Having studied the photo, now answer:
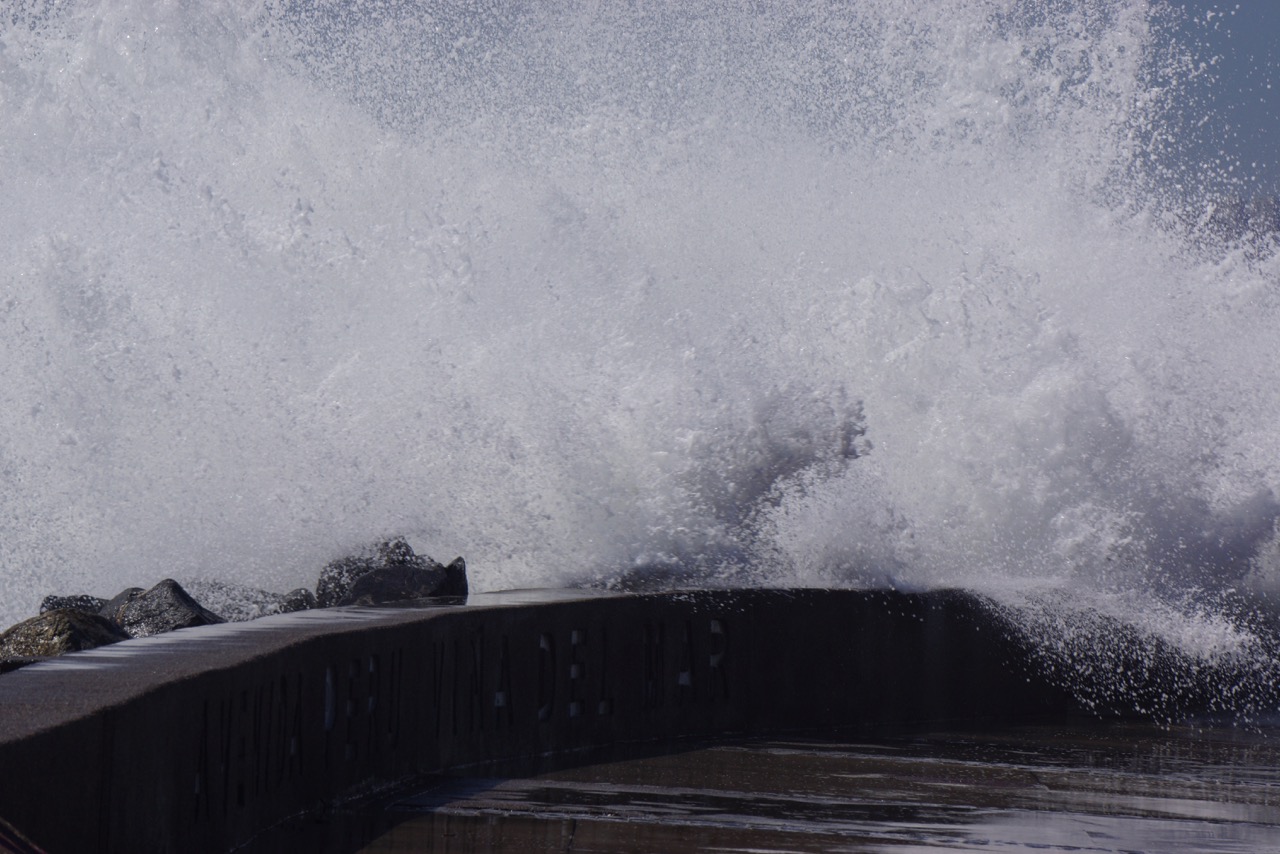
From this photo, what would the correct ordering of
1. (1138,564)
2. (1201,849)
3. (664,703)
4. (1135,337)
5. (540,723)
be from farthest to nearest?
(1135,337) → (1138,564) → (664,703) → (540,723) → (1201,849)

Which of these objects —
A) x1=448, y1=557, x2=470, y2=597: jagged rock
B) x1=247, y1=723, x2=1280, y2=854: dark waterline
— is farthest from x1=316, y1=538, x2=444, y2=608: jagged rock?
x1=247, y1=723, x2=1280, y2=854: dark waterline

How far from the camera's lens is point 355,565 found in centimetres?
816

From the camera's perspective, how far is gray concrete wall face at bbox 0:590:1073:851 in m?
3.00

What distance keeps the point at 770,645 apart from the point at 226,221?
6411mm

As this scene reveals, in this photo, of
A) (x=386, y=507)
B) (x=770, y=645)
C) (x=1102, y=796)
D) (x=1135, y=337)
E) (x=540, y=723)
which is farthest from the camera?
(x=1135, y=337)

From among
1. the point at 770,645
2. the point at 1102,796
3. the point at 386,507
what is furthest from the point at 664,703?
the point at 386,507

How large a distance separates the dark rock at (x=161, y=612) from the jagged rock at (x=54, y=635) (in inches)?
38.3

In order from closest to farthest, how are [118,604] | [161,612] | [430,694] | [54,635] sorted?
[430,694]
[54,635]
[161,612]
[118,604]

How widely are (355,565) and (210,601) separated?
84 cm

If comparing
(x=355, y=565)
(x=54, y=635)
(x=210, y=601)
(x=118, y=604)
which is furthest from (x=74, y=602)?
(x=54, y=635)

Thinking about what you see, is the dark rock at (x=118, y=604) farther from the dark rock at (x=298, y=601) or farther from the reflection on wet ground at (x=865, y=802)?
the reflection on wet ground at (x=865, y=802)

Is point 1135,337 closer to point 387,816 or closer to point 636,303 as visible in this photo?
point 636,303

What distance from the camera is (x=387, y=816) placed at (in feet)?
14.3

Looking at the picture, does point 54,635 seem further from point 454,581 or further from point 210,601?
point 210,601
